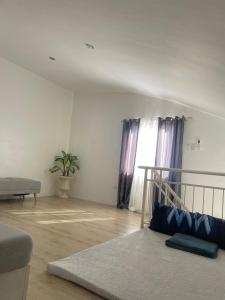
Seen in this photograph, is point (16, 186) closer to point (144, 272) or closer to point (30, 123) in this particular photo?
point (30, 123)

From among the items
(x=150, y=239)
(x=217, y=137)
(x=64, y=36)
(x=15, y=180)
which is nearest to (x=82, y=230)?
(x=150, y=239)

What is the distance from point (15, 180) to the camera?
5.18 meters

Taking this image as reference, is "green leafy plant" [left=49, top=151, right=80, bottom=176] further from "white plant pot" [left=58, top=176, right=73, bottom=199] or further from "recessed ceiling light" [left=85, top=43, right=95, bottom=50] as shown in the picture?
"recessed ceiling light" [left=85, top=43, right=95, bottom=50]

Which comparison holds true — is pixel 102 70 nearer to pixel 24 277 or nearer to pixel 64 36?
pixel 64 36

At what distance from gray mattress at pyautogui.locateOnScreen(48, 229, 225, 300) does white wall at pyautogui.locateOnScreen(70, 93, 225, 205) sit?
2.68 m

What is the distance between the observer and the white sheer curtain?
5.68m

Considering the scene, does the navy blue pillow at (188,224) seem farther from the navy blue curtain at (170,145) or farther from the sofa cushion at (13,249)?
the sofa cushion at (13,249)

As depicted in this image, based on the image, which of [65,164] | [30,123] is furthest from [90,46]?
[65,164]

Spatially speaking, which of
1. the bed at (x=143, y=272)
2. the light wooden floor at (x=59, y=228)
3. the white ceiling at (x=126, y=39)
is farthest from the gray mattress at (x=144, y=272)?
the white ceiling at (x=126, y=39)

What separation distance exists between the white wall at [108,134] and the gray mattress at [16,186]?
1482 mm

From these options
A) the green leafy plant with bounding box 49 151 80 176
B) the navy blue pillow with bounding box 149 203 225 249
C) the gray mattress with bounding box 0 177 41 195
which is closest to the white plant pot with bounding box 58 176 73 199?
the green leafy plant with bounding box 49 151 80 176

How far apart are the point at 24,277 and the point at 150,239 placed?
2.05m

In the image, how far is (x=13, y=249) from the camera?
4.50ft

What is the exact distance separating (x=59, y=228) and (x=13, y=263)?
241 centimetres
